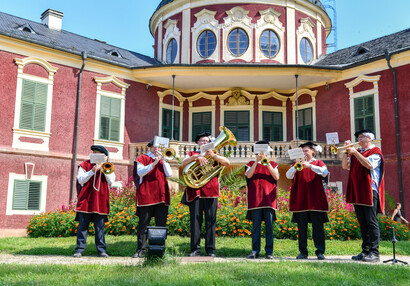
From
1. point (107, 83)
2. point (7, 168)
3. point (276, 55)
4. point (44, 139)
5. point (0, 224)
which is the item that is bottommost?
point (0, 224)

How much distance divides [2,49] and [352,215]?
14.0 m

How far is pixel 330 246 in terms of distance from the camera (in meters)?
9.05

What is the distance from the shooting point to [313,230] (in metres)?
7.54

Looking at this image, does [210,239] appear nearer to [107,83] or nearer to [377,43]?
[107,83]

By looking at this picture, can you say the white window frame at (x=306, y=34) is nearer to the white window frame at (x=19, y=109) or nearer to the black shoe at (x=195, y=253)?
the white window frame at (x=19, y=109)

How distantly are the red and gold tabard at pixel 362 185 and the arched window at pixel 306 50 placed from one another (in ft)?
51.7

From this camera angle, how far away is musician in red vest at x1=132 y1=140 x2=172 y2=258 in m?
7.63

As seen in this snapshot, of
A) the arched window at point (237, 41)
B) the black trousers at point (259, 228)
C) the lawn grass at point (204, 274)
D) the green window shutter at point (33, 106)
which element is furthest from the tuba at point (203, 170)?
the arched window at point (237, 41)

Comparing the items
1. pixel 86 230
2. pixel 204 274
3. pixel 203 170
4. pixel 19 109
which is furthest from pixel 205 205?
pixel 19 109

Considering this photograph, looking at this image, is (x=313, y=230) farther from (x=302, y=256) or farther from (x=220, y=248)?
(x=220, y=248)

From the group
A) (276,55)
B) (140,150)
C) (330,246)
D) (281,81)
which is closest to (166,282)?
(330,246)

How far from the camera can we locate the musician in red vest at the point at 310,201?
7473mm

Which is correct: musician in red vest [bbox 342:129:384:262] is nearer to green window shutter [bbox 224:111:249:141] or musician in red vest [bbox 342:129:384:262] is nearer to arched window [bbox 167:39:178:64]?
green window shutter [bbox 224:111:249:141]

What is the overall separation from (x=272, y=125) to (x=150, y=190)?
1417 centimetres
